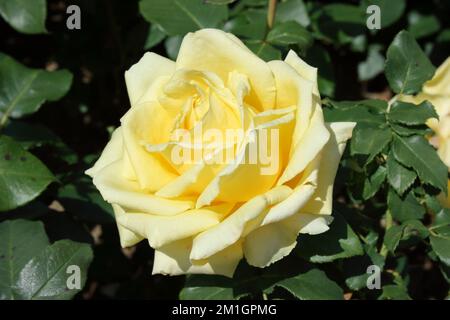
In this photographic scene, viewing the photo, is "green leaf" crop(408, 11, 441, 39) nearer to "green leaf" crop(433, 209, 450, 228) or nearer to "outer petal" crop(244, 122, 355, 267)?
"green leaf" crop(433, 209, 450, 228)

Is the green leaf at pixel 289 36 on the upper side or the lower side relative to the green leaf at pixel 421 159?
upper

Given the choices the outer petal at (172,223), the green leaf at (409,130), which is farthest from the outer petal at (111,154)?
the green leaf at (409,130)

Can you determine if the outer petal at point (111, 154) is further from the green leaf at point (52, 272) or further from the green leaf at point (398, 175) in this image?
the green leaf at point (398, 175)

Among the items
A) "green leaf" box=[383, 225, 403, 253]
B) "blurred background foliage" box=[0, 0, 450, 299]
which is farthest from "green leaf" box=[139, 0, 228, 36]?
"green leaf" box=[383, 225, 403, 253]

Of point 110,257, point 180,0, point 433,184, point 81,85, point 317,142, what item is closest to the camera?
point 317,142

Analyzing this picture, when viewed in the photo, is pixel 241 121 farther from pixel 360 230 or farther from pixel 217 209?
pixel 360 230
